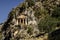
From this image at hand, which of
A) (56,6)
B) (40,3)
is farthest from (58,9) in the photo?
(40,3)

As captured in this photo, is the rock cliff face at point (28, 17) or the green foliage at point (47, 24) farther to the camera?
the rock cliff face at point (28, 17)

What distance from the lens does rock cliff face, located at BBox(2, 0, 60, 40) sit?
39688 millimetres

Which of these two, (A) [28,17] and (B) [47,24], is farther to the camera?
(A) [28,17]

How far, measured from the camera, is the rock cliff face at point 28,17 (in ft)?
130

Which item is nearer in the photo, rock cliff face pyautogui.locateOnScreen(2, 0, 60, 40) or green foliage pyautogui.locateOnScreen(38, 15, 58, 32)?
green foliage pyautogui.locateOnScreen(38, 15, 58, 32)

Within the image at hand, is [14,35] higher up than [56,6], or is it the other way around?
[56,6]

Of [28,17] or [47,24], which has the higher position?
[28,17]

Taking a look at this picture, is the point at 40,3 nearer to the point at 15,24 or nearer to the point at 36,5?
the point at 36,5

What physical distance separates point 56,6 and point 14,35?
429 inches

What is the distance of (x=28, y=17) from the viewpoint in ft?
139

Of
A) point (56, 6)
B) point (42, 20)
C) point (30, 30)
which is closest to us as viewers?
point (30, 30)

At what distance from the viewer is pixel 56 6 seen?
45.1 meters

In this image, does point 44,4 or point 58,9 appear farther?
point 44,4

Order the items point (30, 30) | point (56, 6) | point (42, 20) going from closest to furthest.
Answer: point (30, 30) → point (42, 20) → point (56, 6)
